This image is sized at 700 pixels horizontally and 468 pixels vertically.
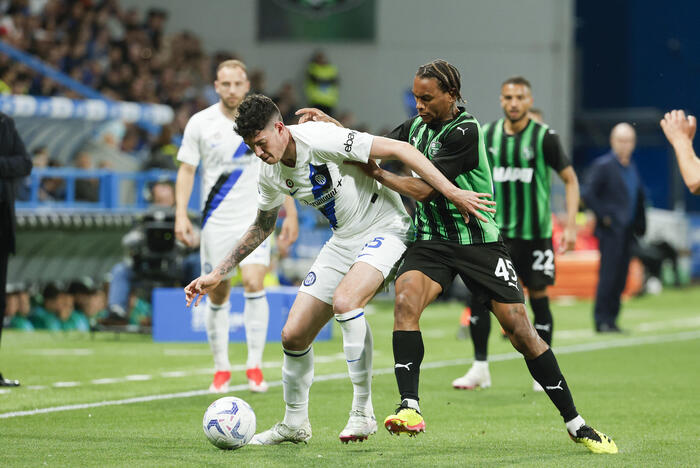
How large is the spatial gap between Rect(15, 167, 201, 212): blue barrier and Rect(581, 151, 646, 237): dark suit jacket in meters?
5.70

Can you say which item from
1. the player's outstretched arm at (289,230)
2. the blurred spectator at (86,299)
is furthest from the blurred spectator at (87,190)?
the player's outstretched arm at (289,230)

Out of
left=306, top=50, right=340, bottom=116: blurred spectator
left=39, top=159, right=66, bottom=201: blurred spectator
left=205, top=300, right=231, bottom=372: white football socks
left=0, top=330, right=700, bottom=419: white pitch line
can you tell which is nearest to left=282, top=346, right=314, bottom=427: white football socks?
left=0, top=330, right=700, bottom=419: white pitch line

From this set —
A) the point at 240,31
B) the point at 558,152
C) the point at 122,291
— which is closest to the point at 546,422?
the point at 558,152

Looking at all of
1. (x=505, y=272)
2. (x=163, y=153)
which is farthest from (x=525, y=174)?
(x=163, y=153)

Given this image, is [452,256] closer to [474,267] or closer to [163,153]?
[474,267]

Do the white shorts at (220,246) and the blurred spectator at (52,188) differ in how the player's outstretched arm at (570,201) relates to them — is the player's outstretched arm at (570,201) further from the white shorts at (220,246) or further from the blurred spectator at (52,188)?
the blurred spectator at (52,188)

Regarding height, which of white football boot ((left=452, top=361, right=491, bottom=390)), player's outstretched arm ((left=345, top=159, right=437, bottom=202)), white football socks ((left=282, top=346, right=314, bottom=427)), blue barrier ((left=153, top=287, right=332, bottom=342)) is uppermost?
player's outstretched arm ((left=345, top=159, right=437, bottom=202))

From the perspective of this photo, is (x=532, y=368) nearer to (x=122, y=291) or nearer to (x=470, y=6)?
(x=122, y=291)

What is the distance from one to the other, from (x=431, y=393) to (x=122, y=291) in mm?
6472

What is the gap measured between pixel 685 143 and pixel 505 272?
1134 mm

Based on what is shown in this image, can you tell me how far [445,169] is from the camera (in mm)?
6203

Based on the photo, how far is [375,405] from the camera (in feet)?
26.3

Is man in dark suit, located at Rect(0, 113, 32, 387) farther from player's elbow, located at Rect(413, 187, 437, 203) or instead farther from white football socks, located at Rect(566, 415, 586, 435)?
white football socks, located at Rect(566, 415, 586, 435)

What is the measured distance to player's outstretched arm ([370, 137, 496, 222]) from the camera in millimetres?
5969
